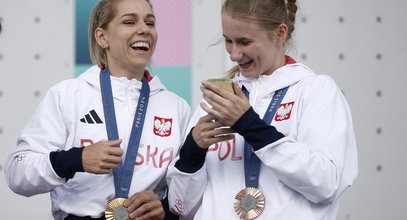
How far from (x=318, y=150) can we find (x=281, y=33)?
49cm

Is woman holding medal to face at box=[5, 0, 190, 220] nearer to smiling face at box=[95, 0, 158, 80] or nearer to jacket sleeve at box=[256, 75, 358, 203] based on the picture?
smiling face at box=[95, 0, 158, 80]

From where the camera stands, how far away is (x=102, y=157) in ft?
7.59

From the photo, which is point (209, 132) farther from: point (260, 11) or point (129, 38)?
point (129, 38)

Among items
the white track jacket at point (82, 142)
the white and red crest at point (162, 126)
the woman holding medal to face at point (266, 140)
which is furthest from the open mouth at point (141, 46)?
the woman holding medal to face at point (266, 140)

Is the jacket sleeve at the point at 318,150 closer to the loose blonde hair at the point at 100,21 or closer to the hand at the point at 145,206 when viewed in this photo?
the hand at the point at 145,206

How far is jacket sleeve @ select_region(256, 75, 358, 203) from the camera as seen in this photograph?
2119mm

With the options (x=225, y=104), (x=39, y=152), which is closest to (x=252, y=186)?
(x=225, y=104)

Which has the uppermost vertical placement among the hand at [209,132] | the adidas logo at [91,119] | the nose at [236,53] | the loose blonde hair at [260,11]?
the loose blonde hair at [260,11]

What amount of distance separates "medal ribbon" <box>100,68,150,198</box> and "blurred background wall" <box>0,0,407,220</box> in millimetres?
1525

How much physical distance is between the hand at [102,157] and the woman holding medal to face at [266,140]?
235 millimetres

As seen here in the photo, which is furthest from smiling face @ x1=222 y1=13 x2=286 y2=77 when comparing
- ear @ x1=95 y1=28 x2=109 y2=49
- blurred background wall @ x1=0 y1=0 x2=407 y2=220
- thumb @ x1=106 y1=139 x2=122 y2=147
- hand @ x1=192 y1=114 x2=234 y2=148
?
blurred background wall @ x1=0 y1=0 x2=407 y2=220

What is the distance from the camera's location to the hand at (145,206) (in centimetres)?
245

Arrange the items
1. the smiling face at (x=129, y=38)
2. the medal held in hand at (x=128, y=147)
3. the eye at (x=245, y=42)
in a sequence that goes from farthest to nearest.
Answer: the smiling face at (x=129, y=38) → the medal held in hand at (x=128, y=147) → the eye at (x=245, y=42)

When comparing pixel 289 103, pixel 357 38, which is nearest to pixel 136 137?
pixel 289 103
